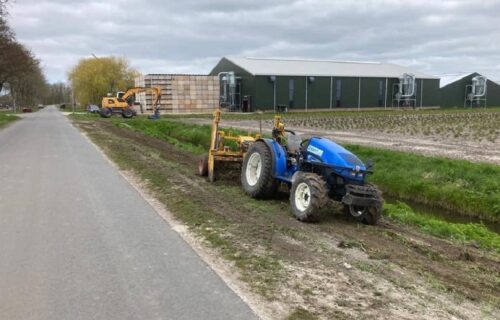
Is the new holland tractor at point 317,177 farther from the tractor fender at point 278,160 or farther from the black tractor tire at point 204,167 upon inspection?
the black tractor tire at point 204,167

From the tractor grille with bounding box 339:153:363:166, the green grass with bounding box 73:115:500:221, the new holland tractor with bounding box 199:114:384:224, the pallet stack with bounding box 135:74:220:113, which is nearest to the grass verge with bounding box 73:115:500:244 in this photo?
the green grass with bounding box 73:115:500:221

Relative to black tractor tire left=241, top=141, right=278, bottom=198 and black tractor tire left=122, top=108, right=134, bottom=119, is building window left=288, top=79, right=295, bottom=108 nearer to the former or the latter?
black tractor tire left=122, top=108, right=134, bottom=119

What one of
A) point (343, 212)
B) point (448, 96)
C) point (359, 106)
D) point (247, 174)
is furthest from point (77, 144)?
point (448, 96)

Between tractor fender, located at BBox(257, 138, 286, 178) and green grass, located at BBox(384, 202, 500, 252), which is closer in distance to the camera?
green grass, located at BBox(384, 202, 500, 252)

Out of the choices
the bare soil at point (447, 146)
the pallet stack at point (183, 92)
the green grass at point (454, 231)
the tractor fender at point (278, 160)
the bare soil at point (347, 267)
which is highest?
the pallet stack at point (183, 92)

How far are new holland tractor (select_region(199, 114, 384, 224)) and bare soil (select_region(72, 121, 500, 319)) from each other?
255mm

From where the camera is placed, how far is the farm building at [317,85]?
58.3m

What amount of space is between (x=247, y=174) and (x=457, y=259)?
467 cm

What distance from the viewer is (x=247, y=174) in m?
10.2

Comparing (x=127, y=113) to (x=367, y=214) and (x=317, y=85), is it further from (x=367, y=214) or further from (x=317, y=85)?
(x=367, y=214)

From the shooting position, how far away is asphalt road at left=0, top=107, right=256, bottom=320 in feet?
15.0

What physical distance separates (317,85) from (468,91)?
85.6ft

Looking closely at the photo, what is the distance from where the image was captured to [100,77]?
82.6 metres

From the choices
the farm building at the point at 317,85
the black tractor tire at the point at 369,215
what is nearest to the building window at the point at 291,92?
the farm building at the point at 317,85
